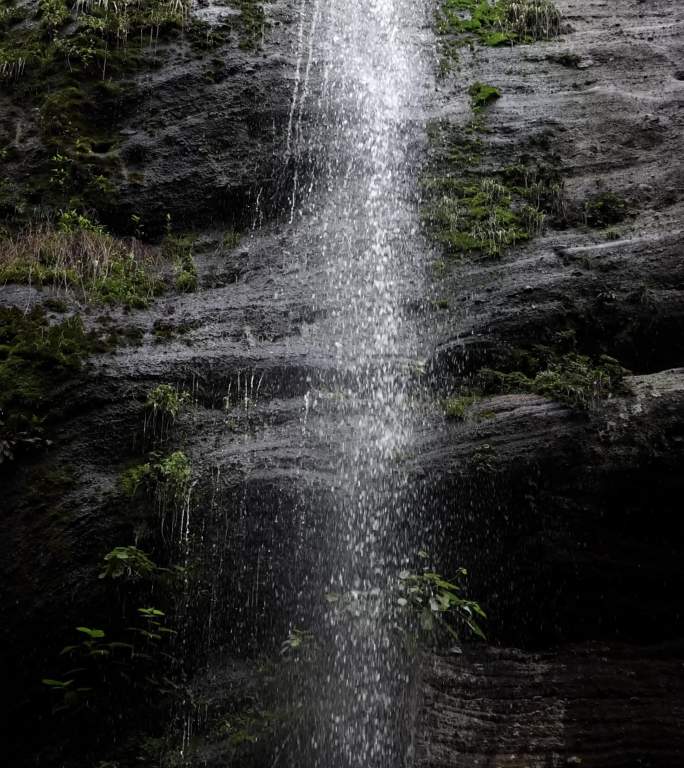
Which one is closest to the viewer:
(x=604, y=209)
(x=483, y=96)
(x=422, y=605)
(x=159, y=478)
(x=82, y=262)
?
(x=422, y=605)

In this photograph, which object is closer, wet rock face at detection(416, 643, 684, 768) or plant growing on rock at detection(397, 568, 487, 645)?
wet rock face at detection(416, 643, 684, 768)

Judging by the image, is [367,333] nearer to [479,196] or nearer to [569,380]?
[569,380]

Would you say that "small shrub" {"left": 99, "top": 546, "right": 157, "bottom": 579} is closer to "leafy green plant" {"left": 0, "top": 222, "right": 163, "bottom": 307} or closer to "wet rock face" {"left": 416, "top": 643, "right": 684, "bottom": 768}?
"wet rock face" {"left": 416, "top": 643, "right": 684, "bottom": 768}

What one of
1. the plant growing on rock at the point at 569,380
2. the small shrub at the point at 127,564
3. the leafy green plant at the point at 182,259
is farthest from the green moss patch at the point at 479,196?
the small shrub at the point at 127,564

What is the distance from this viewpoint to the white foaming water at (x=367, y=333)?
596 centimetres

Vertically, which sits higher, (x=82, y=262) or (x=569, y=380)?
(x=82, y=262)

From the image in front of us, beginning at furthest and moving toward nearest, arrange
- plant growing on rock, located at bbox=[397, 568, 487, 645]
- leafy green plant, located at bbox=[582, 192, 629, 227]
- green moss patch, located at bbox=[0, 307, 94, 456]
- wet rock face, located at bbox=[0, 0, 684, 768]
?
leafy green plant, located at bbox=[582, 192, 629, 227] → green moss patch, located at bbox=[0, 307, 94, 456] → plant growing on rock, located at bbox=[397, 568, 487, 645] → wet rock face, located at bbox=[0, 0, 684, 768]

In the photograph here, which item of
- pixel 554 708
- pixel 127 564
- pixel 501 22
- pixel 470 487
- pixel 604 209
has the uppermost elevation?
pixel 501 22

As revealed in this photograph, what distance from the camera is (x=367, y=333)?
7.83 meters

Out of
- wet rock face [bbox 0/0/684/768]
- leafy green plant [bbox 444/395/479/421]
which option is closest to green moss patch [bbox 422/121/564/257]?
wet rock face [bbox 0/0/684/768]

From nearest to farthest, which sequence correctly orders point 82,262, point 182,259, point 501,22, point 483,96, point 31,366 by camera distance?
point 31,366
point 82,262
point 182,259
point 483,96
point 501,22

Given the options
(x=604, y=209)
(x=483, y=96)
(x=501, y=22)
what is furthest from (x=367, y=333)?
(x=501, y=22)

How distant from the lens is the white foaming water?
19.5ft

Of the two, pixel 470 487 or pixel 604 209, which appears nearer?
pixel 470 487
